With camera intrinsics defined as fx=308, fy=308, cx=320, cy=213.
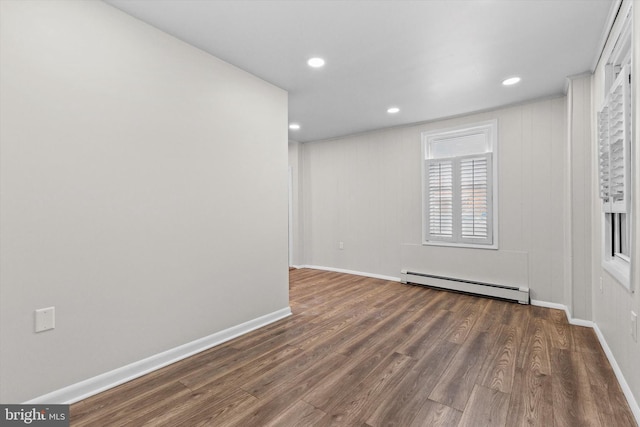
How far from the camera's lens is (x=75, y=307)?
1.90 metres

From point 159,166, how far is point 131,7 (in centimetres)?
106

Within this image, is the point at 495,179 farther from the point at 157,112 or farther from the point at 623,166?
the point at 157,112

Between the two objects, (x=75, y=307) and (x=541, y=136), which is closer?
(x=75, y=307)

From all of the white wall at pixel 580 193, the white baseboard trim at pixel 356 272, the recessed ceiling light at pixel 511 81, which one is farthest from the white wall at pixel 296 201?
the white wall at pixel 580 193

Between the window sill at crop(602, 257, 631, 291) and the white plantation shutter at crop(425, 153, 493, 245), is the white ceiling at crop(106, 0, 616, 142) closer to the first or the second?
the white plantation shutter at crop(425, 153, 493, 245)

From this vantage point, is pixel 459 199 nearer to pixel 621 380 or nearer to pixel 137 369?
pixel 621 380

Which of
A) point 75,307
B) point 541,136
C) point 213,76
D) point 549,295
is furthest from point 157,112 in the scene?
point 549,295

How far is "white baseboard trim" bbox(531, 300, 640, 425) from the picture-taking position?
176 cm

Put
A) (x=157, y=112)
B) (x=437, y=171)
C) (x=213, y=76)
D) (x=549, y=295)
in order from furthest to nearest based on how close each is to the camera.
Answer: (x=437, y=171) → (x=549, y=295) → (x=213, y=76) → (x=157, y=112)

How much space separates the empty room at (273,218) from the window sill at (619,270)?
0.03 metres

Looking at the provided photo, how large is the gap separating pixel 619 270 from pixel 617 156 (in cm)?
81

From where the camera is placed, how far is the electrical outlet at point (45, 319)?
1.75 m

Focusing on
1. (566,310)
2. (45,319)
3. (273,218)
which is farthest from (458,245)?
(45,319)

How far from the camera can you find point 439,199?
A: 4.57 m
